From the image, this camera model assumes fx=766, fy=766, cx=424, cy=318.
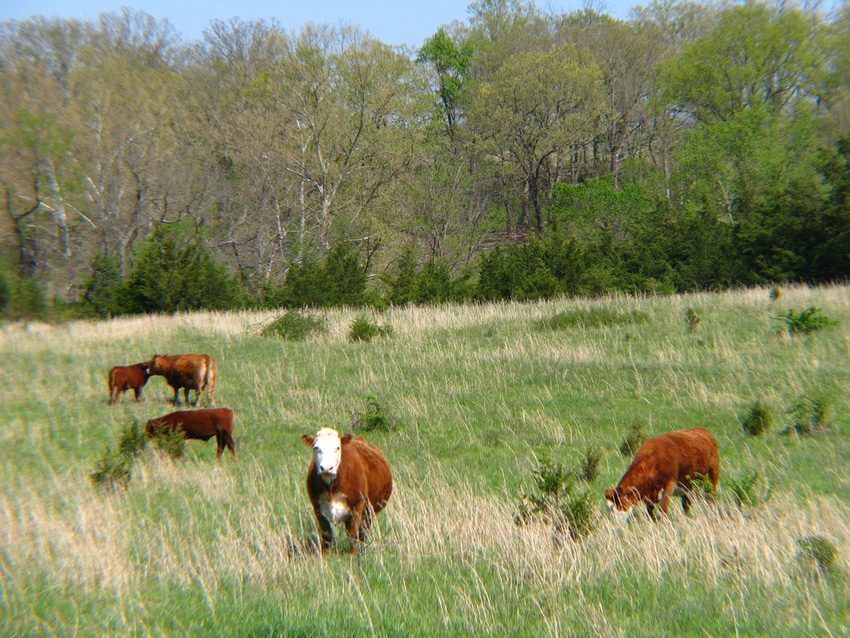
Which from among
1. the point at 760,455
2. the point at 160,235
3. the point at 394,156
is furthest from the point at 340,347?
the point at 394,156

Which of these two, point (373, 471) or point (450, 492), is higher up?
point (373, 471)

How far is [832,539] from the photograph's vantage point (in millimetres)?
5930

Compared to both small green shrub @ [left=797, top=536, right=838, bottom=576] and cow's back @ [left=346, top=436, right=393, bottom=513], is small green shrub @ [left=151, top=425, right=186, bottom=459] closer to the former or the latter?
cow's back @ [left=346, top=436, right=393, bottom=513]

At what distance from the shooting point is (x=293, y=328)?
2259 cm

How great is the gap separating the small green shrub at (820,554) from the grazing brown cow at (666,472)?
1.52 metres

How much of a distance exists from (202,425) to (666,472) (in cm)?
662

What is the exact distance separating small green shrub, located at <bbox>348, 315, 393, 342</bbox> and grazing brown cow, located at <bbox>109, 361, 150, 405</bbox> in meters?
7.58

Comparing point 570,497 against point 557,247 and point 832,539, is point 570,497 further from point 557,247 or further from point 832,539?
point 557,247

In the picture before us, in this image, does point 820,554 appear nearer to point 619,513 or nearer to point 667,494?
point 619,513

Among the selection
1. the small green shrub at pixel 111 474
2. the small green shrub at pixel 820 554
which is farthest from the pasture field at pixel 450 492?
the small green shrub at pixel 111 474

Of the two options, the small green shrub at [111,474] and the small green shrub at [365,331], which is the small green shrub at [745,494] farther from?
the small green shrub at [365,331]

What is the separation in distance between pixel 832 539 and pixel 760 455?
14.5 ft

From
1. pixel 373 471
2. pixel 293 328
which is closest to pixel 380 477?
pixel 373 471

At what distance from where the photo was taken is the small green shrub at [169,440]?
10555mm
